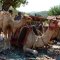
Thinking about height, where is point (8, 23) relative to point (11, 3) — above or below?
below

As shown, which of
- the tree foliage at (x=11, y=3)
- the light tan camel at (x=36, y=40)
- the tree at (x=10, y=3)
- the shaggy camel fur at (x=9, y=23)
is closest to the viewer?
the shaggy camel fur at (x=9, y=23)

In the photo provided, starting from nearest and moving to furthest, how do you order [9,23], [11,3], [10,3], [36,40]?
[9,23] < [36,40] < [10,3] < [11,3]

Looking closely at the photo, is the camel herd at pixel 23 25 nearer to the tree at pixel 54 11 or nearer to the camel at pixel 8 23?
the camel at pixel 8 23

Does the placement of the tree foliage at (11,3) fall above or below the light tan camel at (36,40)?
above

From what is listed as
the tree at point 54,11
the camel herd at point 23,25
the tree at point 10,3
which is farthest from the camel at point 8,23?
the tree at point 54,11

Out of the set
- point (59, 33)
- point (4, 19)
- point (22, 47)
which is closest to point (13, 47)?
point (22, 47)

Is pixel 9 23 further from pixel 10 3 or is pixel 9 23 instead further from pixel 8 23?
pixel 10 3

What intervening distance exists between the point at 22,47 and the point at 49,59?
1.16 meters

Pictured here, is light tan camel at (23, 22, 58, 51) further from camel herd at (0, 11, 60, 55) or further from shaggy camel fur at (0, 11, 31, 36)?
shaggy camel fur at (0, 11, 31, 36)

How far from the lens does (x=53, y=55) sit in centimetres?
823

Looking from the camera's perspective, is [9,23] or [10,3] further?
[10,3]

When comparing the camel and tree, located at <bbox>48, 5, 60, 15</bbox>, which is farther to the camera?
tree, located at <bbox>48, 5, 60, 15</bbox>

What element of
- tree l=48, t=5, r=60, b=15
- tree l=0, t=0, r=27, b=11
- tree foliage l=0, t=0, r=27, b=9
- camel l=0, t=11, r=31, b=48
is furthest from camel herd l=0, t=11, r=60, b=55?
tree l=48, t=5, r=60, b=15

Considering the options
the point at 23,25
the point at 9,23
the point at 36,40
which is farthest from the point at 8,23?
the point at 36,40
